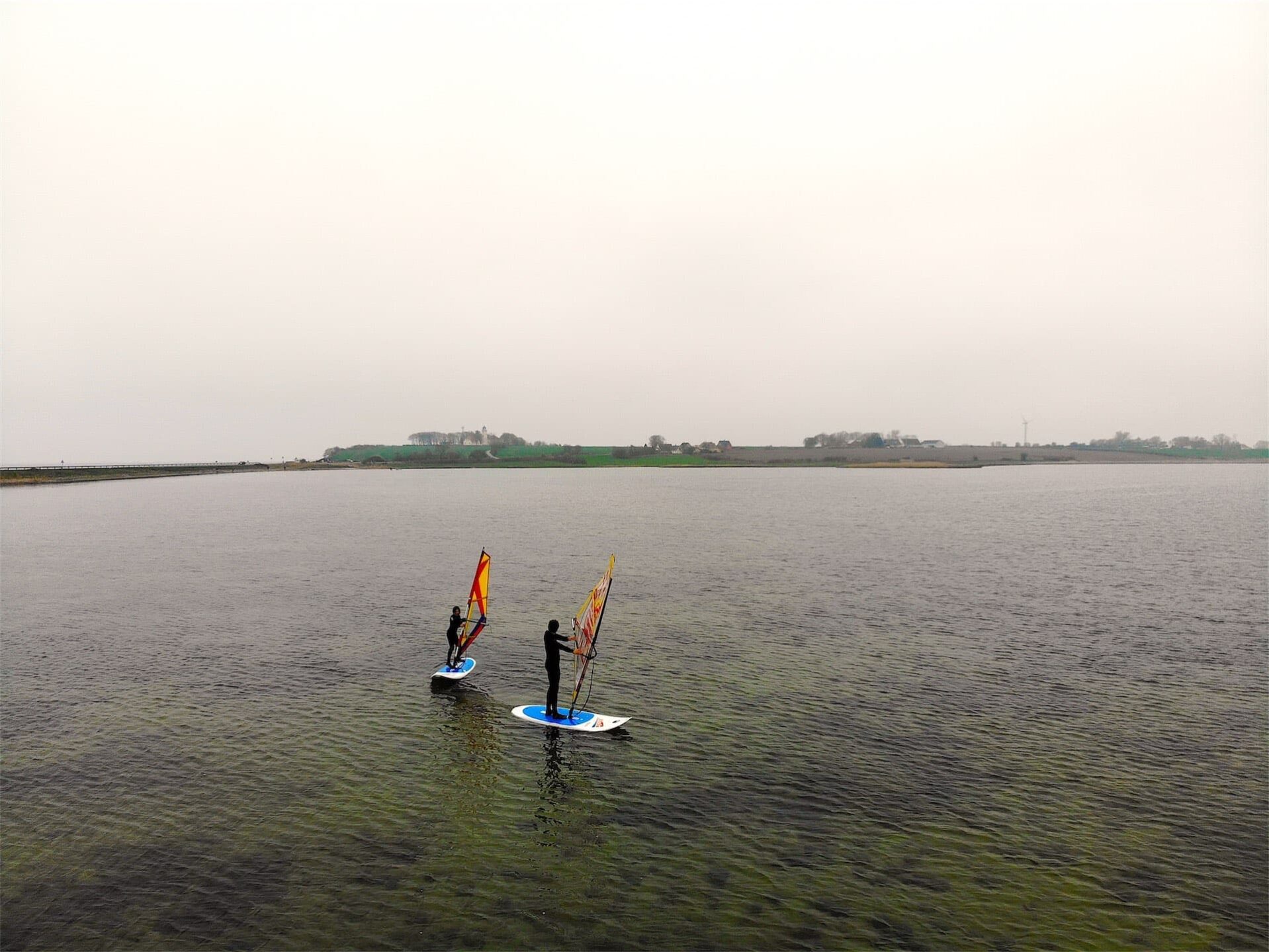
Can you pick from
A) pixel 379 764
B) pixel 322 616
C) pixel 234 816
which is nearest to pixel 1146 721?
pixel 379 764

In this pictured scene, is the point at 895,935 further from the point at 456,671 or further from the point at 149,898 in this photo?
the point at 456,671

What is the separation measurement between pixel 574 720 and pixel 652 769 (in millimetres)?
3745

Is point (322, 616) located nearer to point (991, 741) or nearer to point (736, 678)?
point (736, 678)

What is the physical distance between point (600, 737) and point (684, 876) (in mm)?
7388

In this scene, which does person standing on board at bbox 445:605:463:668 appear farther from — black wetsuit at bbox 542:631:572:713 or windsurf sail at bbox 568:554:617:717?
windsurf sail at bbox 568:554:617:717

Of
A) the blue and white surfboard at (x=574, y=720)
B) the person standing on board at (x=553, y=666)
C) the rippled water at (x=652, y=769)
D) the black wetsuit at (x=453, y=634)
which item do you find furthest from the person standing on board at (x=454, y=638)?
the person standing on board at (x=553, y=666)

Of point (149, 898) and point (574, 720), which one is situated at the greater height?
point (574, 720)

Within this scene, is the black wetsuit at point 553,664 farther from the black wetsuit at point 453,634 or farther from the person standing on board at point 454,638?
the black wetsuit at point 453,634

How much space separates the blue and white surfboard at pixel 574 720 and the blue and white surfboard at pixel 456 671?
4661 millimetres

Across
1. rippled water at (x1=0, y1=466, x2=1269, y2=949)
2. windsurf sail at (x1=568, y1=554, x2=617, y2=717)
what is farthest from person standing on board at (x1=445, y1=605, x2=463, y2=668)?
windsurf sail at (x1=568, y1=554, x2=617, y2=717)

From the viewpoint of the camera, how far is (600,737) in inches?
845

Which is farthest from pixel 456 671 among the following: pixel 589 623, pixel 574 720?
pixel 589 623

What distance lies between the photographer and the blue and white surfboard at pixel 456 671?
2662 cm

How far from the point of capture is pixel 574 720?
871 inches
